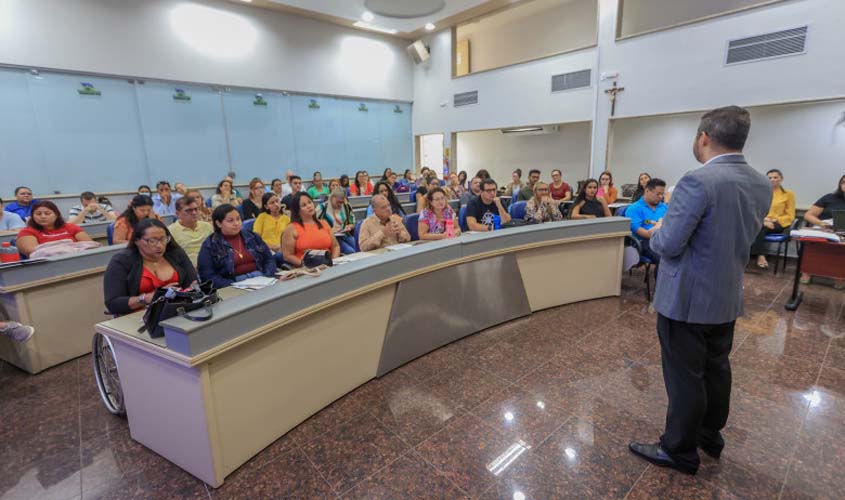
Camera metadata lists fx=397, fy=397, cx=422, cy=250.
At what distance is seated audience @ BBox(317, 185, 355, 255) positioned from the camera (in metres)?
4.51

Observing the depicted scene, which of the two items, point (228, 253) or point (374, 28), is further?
point (374, 28)

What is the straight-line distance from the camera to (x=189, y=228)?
349cm

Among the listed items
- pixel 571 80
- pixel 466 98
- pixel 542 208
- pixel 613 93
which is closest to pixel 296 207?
pixel 542 208

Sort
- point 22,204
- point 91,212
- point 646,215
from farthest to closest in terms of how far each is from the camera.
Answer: point 91,212 < point 22,204 < point 646,215

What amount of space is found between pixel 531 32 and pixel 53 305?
10391 millimetres

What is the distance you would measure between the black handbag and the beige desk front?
1792 millimetres

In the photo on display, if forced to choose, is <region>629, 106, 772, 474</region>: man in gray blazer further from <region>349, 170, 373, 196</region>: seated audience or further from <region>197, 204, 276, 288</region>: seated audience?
<region>349, 170, 373, 196</region>: seated audience

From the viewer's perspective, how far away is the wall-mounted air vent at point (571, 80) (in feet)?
24.7

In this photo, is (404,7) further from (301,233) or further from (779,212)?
(779,212)

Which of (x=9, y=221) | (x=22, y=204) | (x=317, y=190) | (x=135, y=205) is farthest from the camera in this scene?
(x=317, y=190)

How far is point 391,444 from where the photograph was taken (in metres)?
2.15

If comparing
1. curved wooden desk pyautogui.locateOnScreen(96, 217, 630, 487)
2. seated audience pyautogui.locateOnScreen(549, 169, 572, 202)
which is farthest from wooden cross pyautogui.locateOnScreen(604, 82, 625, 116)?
curved wooden desk pyautogui.locateOnScreen(96, 217, 630, 487)

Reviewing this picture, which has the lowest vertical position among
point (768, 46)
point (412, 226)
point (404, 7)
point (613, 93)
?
point (412, 226)

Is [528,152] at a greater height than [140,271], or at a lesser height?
greater
